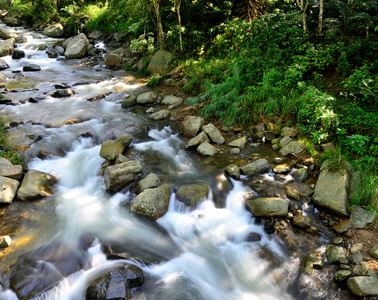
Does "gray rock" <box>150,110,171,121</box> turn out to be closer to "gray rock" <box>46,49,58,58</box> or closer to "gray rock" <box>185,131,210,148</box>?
"gray rock" <box>185,131,210,148</box>

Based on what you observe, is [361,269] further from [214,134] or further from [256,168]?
[214,134]

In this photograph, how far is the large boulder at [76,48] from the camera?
16.1 metres

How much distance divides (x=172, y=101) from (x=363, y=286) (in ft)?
25.8

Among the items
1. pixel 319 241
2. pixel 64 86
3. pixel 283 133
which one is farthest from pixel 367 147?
pixel 64 86

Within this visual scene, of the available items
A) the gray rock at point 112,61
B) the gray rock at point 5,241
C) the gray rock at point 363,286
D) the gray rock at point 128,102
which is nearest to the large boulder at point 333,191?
the gray rock at point 363,286

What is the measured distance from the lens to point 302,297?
377cm

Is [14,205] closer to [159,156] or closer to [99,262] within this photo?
[99,262]

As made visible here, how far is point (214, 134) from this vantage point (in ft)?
23.9

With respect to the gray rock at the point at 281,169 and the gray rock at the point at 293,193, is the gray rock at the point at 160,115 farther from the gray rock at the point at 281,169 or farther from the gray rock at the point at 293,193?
the gray rock at the point at 293,193

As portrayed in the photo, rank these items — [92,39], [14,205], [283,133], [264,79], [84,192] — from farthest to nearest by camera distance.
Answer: [92,39] < [264,79] < [283,133] < [84,192] < [14,205]

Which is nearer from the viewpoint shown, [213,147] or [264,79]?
[213,147]

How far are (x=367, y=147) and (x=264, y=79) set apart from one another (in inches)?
148

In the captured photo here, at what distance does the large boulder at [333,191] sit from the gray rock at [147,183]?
3.35 meters

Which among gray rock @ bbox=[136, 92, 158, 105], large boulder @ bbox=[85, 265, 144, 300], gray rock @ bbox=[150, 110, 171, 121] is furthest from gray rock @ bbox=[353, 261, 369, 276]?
gray rock @ bbox=[136, 92, 158, 105]
